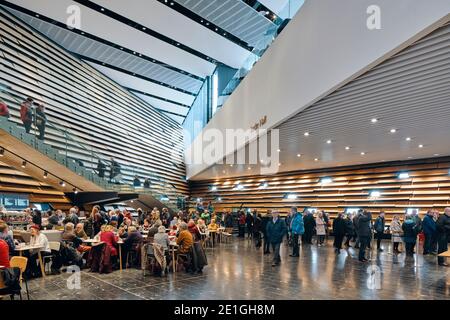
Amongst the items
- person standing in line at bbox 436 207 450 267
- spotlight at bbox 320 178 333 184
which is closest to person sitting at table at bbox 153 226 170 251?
person standing in line at bbox 436 207 450 267

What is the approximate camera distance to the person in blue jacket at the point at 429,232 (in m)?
8.91

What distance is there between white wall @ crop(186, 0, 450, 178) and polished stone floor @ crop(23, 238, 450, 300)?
11.5 feet

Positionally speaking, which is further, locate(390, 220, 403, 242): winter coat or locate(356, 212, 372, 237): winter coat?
locate(390, 220, 403, 242): winter coat

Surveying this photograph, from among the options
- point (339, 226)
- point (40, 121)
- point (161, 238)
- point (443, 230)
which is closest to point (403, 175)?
point (339, 226)

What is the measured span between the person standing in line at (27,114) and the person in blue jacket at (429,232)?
37.6 ft

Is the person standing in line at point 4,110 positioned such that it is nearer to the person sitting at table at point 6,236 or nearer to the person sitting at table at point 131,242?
the person sitting at table at point 6,236

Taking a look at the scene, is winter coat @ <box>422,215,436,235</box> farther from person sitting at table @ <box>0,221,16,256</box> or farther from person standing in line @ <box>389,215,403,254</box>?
person sitting at table @ <box>0,221,16,256</box>

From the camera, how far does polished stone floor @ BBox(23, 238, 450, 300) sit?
4.77 m

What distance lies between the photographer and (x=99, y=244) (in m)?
6.64

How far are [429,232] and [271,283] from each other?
628 centimetres

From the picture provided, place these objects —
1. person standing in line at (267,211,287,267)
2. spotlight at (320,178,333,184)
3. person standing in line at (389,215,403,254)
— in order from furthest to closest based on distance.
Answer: spotlight at (320,178,333,184)
person standing in line at (389,215,403,254)
person standing in line at (267,211,287,267)

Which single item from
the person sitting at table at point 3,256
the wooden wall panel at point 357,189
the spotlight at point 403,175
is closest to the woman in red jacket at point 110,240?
the person sitting at table at point 3,256

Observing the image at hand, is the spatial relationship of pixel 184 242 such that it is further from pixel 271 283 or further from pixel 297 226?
pixel 297 226
